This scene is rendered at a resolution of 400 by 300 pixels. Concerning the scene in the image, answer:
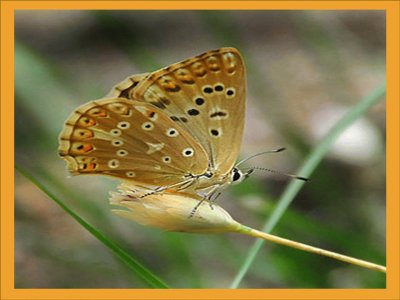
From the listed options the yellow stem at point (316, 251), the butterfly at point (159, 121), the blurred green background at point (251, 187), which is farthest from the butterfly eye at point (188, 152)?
the blurred green background at point (251, 187)

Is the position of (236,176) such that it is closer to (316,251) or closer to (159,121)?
(159,121)

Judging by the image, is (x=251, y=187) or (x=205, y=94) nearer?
(x=205, y=94)

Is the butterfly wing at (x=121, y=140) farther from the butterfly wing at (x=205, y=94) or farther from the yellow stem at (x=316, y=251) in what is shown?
the yellow stem at (x=316, y=251)

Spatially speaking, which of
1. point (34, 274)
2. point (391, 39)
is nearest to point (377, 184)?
point (34, 274)

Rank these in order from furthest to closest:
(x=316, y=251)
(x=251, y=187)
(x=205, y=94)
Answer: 1. (x=251, y=187)
2. (x=205, y=94)
3. (x=316, y=251)

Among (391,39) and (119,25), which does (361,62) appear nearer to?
(119,25)

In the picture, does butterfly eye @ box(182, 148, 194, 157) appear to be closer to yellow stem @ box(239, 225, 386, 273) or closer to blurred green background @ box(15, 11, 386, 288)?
yellow stem @ box(239, 225, 386, 273)

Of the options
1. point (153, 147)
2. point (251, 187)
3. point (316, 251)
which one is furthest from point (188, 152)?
point (251, 187)
